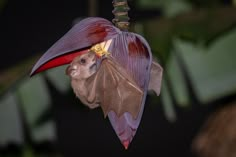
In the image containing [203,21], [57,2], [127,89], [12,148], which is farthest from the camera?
[57,2]

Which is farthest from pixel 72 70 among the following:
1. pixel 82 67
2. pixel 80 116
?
pixel 80 116

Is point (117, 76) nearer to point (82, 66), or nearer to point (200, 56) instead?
point (82, 66)

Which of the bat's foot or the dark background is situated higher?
the bat's foot

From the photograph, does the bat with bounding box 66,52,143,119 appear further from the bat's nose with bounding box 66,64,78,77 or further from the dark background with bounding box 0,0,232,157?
the dark background with bounding box 0,0,232,157

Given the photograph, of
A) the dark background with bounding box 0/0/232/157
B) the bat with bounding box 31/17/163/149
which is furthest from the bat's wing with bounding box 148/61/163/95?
the dark background with bounding box 0/0/232/157

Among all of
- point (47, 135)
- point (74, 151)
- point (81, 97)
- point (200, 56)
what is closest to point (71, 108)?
point (74, 151)

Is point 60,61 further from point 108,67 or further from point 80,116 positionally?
point 80,116

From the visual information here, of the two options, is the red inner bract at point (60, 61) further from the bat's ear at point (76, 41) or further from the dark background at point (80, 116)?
the dark background at point (80, 116)

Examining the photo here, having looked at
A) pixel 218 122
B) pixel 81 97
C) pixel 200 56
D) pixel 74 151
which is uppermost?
pixel 81 97

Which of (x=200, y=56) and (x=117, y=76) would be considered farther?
(x=200, y=56)
